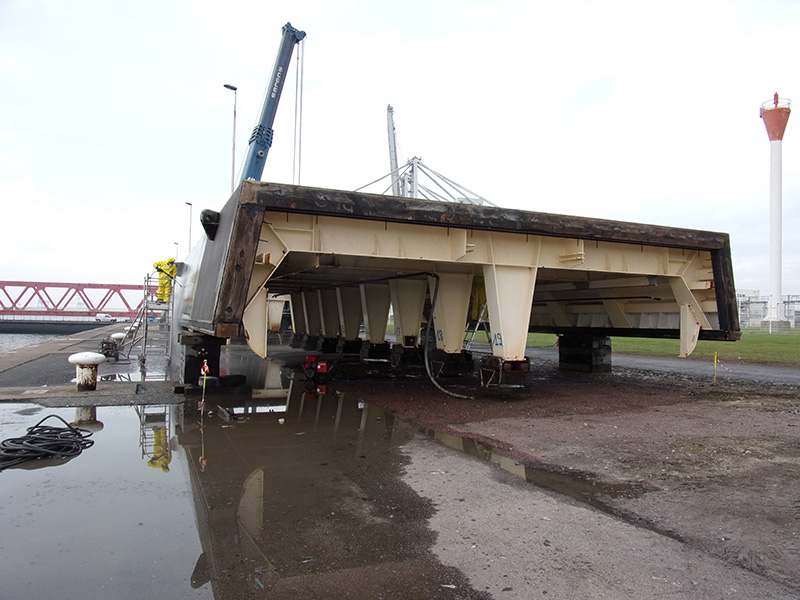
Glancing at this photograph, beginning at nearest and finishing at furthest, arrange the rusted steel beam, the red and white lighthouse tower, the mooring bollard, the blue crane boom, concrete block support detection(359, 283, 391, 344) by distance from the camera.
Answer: the rusted steel beam < the mooring bollard < concrete block support detection(359, 283, 391, 344) < the blue crane boom < the red and white lighthouse tower

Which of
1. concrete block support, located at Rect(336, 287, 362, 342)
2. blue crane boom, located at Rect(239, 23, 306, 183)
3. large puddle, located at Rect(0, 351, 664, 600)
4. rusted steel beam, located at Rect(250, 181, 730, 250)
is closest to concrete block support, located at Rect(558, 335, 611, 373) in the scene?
rusted steel beam, located at Rect(250, 181, 730, 250)

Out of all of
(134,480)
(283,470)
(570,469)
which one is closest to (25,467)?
(134,480)

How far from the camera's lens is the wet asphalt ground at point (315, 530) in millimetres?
3574

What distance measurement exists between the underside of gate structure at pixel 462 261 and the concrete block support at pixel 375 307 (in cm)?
379

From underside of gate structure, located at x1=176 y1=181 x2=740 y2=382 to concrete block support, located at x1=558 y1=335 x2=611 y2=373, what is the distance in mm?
870

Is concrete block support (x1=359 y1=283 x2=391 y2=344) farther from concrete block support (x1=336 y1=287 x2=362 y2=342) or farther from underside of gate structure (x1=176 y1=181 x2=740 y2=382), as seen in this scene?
underside of gate structure (x1=176 y1=181 x2=740 y2=382)

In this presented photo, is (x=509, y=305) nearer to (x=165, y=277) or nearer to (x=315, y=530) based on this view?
(x=315, y=530)

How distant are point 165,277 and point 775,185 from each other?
221 ft

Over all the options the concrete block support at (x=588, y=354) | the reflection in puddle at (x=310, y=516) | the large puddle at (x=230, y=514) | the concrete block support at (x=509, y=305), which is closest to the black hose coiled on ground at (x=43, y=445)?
the large puddle at (x=230, y=514)

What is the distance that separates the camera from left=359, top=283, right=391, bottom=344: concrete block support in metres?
21.0

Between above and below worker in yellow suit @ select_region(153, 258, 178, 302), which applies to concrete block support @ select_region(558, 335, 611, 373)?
below

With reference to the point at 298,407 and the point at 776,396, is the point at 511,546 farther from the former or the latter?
the point at 776,396

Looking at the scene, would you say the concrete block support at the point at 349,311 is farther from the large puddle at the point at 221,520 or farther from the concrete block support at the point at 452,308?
Result: the large puddle at the point at 221,520

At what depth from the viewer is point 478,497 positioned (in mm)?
5359
